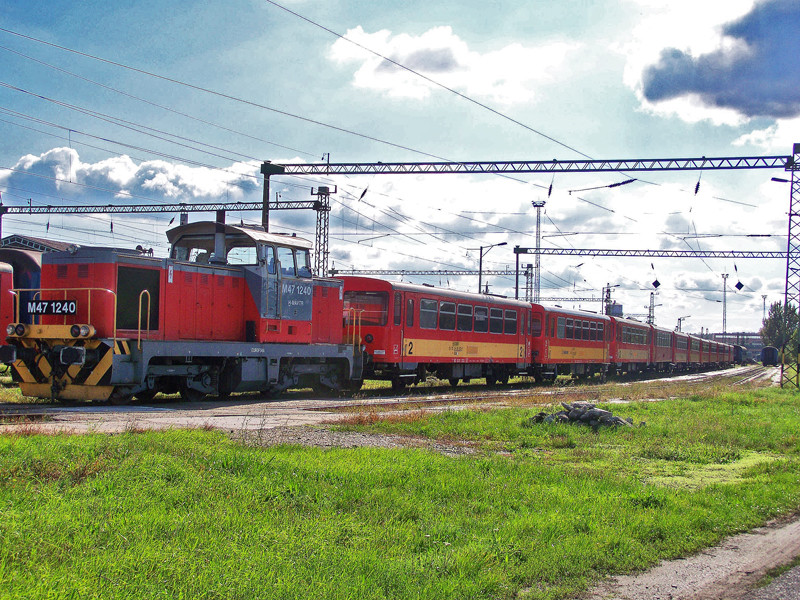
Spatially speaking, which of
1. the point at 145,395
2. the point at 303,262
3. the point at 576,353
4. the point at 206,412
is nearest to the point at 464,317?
the point at 303,262

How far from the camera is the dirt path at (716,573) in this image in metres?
5.26

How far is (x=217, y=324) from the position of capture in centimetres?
1725

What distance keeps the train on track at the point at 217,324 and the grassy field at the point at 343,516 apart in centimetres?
621

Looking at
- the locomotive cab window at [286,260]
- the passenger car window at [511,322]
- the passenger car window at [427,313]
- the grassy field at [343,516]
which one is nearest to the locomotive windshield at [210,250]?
the locomotive cab window at [286,260]

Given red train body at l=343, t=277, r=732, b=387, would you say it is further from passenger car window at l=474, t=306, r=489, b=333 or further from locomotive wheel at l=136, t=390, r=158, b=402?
locomotive wheel at l=136, t=390, r=158, b=402

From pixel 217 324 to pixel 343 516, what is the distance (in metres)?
11.8

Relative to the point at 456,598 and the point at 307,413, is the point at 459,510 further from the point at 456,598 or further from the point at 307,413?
the point at 307,413

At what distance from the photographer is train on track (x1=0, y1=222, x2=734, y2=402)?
14.5 metres

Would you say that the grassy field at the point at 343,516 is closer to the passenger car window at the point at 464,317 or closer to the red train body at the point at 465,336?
the red train body at the point at 465,336

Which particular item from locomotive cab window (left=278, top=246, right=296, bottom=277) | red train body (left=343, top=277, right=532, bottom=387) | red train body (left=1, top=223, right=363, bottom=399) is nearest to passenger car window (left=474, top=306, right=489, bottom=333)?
red train body (left=343, top=277, right=532, bottom=387)

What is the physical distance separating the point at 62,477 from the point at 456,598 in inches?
152

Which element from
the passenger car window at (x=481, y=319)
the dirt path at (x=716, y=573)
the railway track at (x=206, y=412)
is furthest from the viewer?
the passenger car window at (x=481, y=319)

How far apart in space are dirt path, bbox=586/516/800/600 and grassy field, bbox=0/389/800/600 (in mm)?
157

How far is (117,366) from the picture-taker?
46.6 ft
